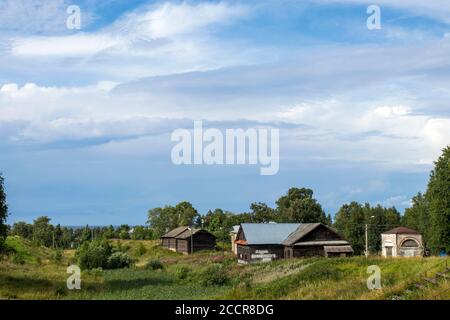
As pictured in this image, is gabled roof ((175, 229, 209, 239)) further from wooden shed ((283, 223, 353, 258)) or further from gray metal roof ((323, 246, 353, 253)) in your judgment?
gray metal roof ((323, 246, 353, 253))

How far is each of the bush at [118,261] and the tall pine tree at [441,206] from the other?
3334 centimetres

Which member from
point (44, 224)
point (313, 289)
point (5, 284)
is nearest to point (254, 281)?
point (313, 289)

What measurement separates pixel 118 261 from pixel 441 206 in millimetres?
35124

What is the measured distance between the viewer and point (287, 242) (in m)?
57.1

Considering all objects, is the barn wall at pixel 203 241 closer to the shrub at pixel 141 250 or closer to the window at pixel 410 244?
the shrub at pixel 141 250

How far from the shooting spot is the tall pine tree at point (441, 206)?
1868 inches

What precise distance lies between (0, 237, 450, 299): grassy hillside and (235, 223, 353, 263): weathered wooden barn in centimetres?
548

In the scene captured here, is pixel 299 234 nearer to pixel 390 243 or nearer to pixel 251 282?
pixel 390 243

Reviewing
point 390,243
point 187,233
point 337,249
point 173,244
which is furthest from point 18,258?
point 390,243

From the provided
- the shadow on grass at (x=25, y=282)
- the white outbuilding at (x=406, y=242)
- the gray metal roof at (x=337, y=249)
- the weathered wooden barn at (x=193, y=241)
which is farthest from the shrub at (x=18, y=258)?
the white outbuilding at (x=406, y=242)

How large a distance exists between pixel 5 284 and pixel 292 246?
2970cm

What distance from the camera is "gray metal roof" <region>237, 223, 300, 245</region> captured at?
2307 inches
